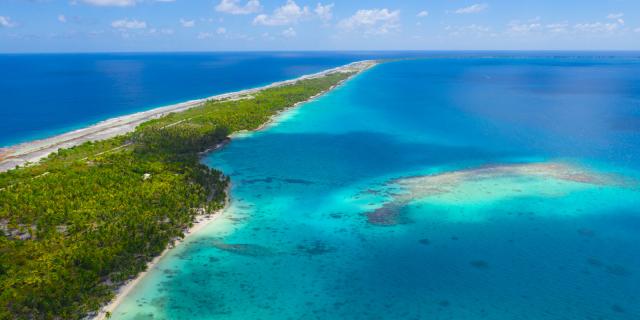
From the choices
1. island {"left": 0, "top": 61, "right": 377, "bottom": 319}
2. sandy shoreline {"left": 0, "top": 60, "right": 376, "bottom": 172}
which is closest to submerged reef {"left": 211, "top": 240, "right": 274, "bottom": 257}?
island {"left": 0, "top": 61, "right": 377, "bottom": 319}

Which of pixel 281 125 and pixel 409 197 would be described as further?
pixel 281 125

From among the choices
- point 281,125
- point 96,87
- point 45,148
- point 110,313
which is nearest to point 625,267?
point 110,313

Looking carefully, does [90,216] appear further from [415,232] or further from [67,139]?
[67,139]

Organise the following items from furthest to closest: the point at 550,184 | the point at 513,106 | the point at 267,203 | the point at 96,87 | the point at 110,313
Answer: the point at 96,87 < the point at 513,106 < the point at 550,184 < the point at 267,203 < the point at 110,313

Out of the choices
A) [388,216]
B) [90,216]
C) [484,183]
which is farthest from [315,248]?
[484,183]

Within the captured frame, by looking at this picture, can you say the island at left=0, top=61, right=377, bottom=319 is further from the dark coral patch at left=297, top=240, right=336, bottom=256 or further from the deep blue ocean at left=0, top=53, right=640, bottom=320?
the dark coral patch at left=297, top=240, right=336, bottom=256

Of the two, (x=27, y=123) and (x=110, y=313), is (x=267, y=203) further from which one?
(x=27, y=123)
